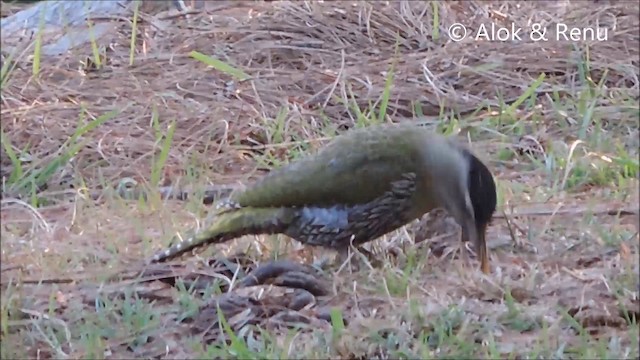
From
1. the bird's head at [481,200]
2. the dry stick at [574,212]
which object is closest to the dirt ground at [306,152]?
the dry stick at [574,212]

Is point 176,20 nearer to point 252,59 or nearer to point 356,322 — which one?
point 252,59

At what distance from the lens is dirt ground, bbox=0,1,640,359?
3.67 meters

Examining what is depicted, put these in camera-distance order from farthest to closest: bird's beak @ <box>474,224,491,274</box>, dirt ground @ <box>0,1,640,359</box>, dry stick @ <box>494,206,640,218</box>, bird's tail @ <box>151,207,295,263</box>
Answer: dry stick @ <box>494,206,640,218</box> → bird's tail @ <box>151,207,295,263</box> → bird's beak @ <box>474,224,491,274</box> → dirt ground @ <box>0,1,640,359</box>

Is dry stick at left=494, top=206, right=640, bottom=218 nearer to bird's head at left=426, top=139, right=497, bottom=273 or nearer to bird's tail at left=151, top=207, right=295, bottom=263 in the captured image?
bird's head at left=426, top=139, right=497, bottom=273

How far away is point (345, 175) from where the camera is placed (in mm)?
4375

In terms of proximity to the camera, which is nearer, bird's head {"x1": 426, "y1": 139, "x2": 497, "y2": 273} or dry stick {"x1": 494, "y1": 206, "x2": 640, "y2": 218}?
bird's head {"x1": 426, "y1": 139, "x2": 497, "y2": 273}

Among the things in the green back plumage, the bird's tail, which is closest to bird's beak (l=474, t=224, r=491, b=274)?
the green back plumage

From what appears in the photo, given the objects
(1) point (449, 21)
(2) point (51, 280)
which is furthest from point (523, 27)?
(2) point (51, 280)

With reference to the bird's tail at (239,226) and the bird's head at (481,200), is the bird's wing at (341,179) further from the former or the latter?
the bird's head at (481,200)

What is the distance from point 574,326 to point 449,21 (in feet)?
13.0

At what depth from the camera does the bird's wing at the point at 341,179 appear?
435cm

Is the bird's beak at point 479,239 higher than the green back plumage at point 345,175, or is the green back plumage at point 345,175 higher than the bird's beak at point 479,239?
the green back plumage at point 345,175

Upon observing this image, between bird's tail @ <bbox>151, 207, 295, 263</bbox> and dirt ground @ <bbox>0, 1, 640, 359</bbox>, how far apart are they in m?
0.08

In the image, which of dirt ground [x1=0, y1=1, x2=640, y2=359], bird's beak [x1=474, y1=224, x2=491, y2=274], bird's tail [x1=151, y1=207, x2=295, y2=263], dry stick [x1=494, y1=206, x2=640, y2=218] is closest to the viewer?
dirt ground [x1=0, y1=1, x2=640, y2=359]
